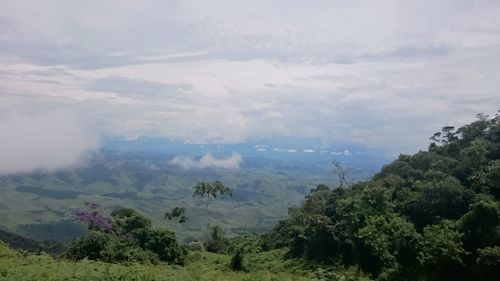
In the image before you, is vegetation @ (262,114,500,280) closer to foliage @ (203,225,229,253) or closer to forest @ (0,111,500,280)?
forest @ (0,111,500,280)

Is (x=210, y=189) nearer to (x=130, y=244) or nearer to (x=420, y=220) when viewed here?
(x=130, y=244)

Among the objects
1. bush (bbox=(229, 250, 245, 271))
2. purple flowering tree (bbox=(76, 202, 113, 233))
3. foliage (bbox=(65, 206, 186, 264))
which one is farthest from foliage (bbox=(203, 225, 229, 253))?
purple flowering tree (bbox=(76, 202, 113, 233))

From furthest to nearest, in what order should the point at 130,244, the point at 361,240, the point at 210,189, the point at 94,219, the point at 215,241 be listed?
1. the point at 210,189
2. the point at 215,241
3. the point at 94,219
4. the point at 130,244
5. the point at 361,240

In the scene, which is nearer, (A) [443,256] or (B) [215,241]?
(A) [443,256]

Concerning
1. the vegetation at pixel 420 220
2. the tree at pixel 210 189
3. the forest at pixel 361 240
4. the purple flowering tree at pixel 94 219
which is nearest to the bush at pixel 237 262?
the forest at pixel 361 240

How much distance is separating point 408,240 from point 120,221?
35.5 m

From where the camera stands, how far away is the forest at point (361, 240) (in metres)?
28.5

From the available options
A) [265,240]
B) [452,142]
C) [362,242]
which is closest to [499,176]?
[362,242]

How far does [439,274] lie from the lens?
30750 mm

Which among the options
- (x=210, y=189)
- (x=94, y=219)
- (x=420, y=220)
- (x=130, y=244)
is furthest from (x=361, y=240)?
(x=210, y=189)

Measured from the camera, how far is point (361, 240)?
134ft

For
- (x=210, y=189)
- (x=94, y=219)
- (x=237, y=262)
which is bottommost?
(x=237, y=262)

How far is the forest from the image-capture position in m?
28.5

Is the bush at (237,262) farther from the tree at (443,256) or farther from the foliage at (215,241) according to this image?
the tree at (443,256)
